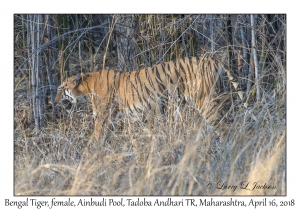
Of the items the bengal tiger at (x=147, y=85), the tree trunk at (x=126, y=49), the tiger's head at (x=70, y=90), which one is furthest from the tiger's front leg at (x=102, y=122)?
the tree trunk at (x=126, y=49)

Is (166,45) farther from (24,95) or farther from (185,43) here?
(24,95)

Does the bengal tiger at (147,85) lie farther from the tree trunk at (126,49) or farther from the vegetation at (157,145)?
the tree trunk at (126,49)

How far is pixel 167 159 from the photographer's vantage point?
16.4ft

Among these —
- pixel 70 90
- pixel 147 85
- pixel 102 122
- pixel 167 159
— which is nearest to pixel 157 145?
pixel 167 159

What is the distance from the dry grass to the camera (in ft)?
14.6

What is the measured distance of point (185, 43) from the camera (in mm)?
8125

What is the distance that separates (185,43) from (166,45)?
1.46 ft

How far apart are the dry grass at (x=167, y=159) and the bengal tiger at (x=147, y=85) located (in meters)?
0.80

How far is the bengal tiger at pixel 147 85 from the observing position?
22.0ft

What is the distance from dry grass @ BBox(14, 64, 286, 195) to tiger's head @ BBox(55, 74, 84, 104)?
1365mm

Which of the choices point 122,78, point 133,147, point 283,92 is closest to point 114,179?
point 133,147

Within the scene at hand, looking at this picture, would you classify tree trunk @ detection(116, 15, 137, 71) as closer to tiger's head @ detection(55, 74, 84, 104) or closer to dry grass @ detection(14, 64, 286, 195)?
tiger's head @ detection(55, 74, 84, 104)

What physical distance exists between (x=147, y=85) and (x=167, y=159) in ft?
8.08

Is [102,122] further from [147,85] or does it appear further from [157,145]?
[147,85]
